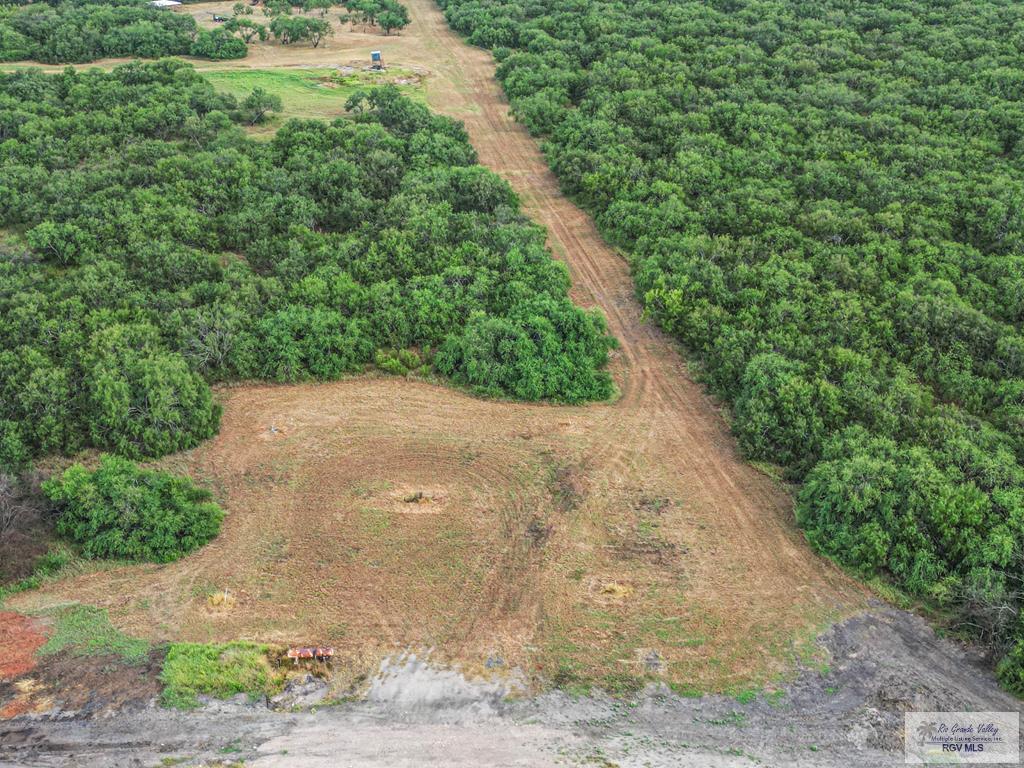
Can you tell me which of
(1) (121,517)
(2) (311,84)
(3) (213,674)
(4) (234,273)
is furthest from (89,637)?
(2) (311,84)

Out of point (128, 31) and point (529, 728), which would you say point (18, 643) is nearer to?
point (529, 728)

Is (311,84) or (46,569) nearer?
(46,569)

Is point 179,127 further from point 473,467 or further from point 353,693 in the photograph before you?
point 353,693

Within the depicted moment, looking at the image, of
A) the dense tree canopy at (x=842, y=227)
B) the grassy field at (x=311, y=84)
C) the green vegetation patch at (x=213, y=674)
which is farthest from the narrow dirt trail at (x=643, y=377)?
the green vegetation patch at (x=213, y=674)

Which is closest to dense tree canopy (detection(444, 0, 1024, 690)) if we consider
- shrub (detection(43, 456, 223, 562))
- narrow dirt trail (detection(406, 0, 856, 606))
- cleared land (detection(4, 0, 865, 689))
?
narrow dirt trail (detection(406, 0, 856, 606))

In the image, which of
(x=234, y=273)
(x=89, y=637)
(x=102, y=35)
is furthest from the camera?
(x=102, y=35)

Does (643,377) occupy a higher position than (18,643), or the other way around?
(643,377)

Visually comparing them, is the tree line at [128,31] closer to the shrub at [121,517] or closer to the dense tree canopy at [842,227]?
the dense tree canopy at [842,227]

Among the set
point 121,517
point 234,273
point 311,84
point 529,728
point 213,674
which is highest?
point 311,84

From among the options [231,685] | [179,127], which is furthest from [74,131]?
[231,685]
